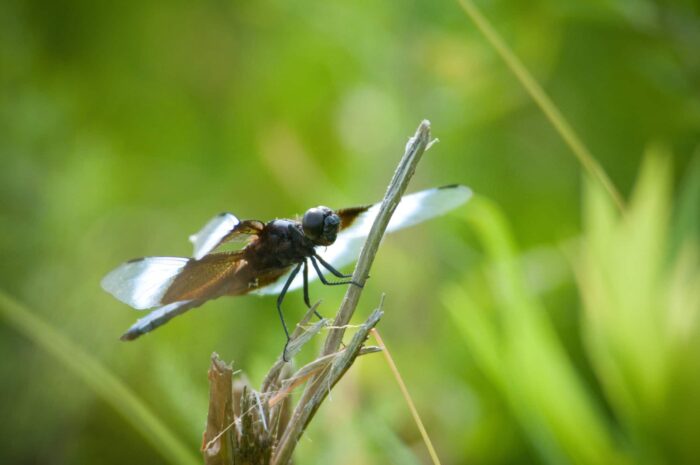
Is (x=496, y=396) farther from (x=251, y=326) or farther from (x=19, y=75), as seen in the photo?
(x=19, y=75)

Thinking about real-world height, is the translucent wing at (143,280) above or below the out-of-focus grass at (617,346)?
above

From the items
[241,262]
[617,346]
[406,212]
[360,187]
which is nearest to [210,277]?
[241,262]

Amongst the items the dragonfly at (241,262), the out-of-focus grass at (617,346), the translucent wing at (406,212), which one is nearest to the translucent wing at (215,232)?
the dragonfly at (241,262)

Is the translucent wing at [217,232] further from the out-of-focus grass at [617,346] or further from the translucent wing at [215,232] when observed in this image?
the out-of-focus grass at [617,346]

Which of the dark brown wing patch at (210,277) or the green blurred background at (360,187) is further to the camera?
the green blurred background at (360,187)

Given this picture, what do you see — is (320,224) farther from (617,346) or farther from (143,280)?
(617,346)

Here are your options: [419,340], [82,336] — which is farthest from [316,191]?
[82,336]

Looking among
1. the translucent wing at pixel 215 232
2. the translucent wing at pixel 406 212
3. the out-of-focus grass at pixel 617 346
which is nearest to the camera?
the translucent wing at pixel 215 232
